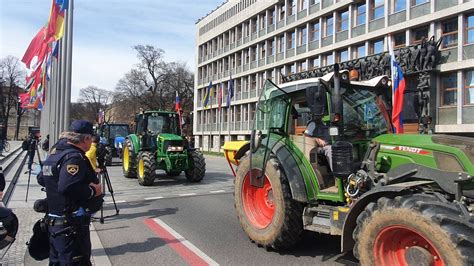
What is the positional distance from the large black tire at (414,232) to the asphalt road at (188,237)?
1.31 m

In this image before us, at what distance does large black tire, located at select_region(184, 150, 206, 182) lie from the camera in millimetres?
14766

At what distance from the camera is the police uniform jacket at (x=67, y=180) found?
3746 mm

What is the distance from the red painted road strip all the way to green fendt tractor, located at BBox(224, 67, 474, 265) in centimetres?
95

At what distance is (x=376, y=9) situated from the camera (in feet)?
105

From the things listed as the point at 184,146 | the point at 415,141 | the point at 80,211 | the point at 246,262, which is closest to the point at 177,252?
the point at 246,262

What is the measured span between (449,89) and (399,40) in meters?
5.50

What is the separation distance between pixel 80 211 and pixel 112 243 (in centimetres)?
315

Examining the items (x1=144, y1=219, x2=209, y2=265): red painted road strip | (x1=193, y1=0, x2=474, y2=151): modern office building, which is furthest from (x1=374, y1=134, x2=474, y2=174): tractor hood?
(x1=193, y1=0, x2=474, y2=151): modern office building

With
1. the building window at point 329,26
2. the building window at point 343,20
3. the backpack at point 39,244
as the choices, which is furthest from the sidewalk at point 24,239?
the building window at point 329,26

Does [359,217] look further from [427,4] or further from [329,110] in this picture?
[427,4]

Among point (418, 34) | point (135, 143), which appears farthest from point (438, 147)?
point (418, 34)

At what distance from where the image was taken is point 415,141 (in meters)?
4.73

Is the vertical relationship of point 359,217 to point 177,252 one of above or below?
above

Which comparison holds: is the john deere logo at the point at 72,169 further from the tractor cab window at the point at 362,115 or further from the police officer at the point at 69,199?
the tractor cab window at the point at 362,115
